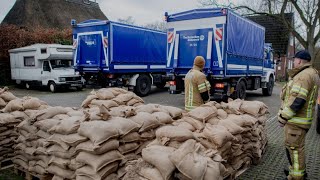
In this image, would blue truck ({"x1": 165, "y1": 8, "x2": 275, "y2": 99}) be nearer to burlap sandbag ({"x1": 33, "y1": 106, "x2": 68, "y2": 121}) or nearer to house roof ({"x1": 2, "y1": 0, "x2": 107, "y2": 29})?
burlap sandbag ({"x1": 33, "y1": 106, "x2": 68, "y2": 121})

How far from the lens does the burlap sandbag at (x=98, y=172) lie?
9.98 feet

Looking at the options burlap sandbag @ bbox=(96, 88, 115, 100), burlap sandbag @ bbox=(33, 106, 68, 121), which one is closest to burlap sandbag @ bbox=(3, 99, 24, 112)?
burlap sandbag @ bbox=(33, 106, 68, 121)

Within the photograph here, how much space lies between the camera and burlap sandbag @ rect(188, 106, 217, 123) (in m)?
3.95

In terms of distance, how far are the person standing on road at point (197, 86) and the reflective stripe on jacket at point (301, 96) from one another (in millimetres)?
1347

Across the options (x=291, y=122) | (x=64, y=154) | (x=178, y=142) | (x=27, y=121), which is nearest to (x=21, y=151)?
(x=27, y=121)

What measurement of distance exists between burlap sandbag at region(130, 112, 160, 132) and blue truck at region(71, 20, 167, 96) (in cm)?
857

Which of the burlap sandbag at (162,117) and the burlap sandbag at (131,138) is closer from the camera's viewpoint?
the burlap sandbag at (131,138)

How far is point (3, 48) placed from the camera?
18719mm

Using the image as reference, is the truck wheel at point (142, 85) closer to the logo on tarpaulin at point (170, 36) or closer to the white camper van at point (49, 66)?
the logo on tarpaulin at point (170, 36)

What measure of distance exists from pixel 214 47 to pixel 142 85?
5.09m

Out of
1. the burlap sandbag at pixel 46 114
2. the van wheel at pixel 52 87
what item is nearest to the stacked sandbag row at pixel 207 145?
the burlap sandbag at pixel 46 114

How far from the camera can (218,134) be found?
137 inches

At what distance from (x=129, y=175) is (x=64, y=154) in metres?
1.04

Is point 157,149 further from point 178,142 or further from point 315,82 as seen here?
point 315,82
